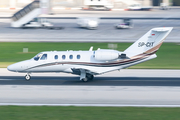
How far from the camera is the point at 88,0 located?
11000cm

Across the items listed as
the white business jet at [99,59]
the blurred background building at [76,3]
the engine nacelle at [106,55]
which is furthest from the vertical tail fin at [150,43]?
the blurred background building at [76,3]

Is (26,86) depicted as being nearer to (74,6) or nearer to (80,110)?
(80,110)

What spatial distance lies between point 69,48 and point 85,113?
28.5 m

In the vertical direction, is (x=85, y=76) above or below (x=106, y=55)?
below

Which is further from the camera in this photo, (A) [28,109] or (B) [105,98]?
(B) [105,98]

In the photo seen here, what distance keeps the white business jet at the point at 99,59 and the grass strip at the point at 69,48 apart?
809 cm

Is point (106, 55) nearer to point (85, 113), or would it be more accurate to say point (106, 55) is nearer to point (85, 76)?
point (85, 76)

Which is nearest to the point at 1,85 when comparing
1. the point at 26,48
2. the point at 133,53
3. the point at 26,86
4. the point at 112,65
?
the point at 26,86

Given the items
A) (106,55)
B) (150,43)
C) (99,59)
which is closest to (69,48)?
(99,59)

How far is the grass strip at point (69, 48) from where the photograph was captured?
1300 inches

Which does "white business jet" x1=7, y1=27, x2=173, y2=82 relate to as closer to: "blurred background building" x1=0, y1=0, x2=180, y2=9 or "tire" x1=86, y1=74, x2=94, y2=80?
"tire" x1=86, y1=74, x2=94, y2=80

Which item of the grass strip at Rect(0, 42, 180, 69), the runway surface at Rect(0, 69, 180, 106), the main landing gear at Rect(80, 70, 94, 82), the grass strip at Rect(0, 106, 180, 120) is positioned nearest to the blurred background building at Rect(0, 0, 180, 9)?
the grass strip at Rect(0, 42, 180, 69)

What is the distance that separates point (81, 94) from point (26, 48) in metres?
25.1

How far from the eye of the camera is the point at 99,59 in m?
23.5
